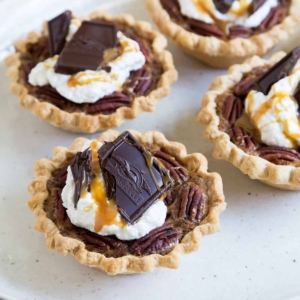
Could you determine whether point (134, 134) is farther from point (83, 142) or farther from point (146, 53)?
point (146, 53)

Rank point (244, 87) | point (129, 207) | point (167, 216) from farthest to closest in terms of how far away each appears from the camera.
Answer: point (244, 87), point (167, 216), point (129, 207)

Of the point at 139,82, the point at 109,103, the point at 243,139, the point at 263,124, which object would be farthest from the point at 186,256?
the point at 139,82

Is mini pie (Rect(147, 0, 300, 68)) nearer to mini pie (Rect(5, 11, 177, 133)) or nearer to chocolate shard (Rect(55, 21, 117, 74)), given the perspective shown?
mini pie (Rect(5, 11, 177, 133))

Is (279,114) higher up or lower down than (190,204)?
higher up

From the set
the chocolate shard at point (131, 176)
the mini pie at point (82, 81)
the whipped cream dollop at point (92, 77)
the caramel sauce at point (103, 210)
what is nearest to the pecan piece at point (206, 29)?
the mini pie at point (82, 81)

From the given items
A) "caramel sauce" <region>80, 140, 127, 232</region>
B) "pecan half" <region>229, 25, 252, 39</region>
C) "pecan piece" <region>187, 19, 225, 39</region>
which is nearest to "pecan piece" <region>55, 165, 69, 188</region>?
"caramel sauce" <region>80, 140, 127, 232</region>

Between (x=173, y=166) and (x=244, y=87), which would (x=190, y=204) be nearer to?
(x=173, y=166)
